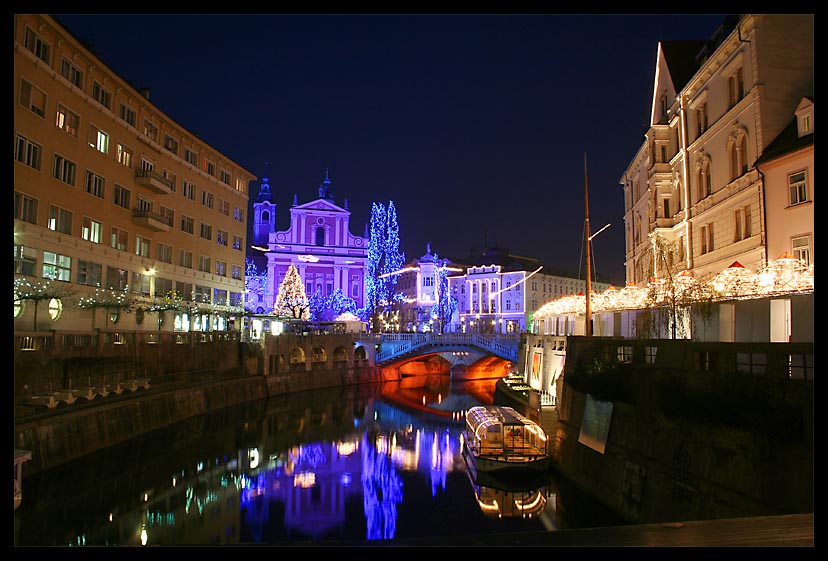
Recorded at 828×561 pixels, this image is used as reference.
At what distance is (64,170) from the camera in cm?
3919

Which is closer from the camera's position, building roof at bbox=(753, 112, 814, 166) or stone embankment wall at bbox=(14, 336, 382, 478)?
stone embankment wall at bbox=(14, 336, 382, 478)

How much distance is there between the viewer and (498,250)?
132 metres

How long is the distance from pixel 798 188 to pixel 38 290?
128 feet

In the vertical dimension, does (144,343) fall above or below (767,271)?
below

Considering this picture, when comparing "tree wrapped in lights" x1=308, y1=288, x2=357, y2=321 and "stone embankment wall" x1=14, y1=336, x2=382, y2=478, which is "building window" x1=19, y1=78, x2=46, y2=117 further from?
"tree wrapped in lights" x1=308, y1=288, x2=357, y2=321

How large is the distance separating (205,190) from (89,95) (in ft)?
59.8

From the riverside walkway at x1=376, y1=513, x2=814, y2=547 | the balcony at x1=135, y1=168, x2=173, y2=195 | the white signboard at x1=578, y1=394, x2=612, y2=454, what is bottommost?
the white signboard at x1=578, y1=394, x2=612, y2=454

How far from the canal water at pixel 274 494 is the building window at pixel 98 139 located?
20.0 metres

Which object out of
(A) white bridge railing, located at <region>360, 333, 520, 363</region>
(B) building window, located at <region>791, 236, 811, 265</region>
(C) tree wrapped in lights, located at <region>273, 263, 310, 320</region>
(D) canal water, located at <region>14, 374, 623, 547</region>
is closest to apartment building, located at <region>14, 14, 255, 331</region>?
(D) canal water, located at <region>14, 374, 623, 547</region>

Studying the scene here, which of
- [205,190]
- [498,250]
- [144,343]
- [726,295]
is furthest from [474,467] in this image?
[498,250]

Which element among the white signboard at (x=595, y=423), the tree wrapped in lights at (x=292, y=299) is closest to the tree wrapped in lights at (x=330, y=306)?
the tree wrapped in lights at (x=292, y=299)

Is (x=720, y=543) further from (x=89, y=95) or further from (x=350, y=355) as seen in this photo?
(x=350, y=355)

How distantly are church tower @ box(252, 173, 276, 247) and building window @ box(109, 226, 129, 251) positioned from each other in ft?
269

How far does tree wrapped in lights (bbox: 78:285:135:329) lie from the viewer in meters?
40.2
